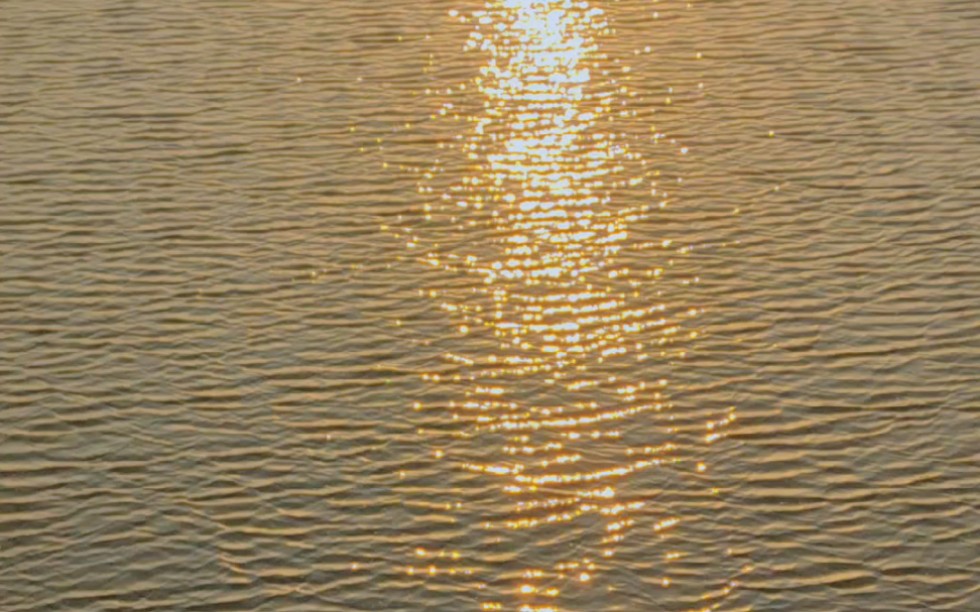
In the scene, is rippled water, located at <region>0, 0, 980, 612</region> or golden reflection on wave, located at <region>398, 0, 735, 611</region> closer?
rippled water, located at <region>0, 0, 980, 612</region>

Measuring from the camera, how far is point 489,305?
17.0ft

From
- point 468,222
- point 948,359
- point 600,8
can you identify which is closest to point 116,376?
point 468,222

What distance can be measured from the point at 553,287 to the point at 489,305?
0.66 ft

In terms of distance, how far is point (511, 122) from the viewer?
6.11 m

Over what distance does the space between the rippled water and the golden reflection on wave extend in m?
0.01

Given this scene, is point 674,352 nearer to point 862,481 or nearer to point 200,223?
point 862,481

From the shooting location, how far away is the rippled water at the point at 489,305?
166 inches

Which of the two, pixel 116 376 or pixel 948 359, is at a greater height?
pixel 116 376

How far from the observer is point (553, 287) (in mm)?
5254

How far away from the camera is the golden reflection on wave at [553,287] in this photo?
4445 mm

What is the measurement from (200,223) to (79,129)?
0.80 meters

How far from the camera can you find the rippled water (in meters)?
4.22

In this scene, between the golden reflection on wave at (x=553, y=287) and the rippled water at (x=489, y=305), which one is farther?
the golden reflection on wave at (x=553, y=287)

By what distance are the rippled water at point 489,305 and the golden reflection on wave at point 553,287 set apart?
11 millimetres
